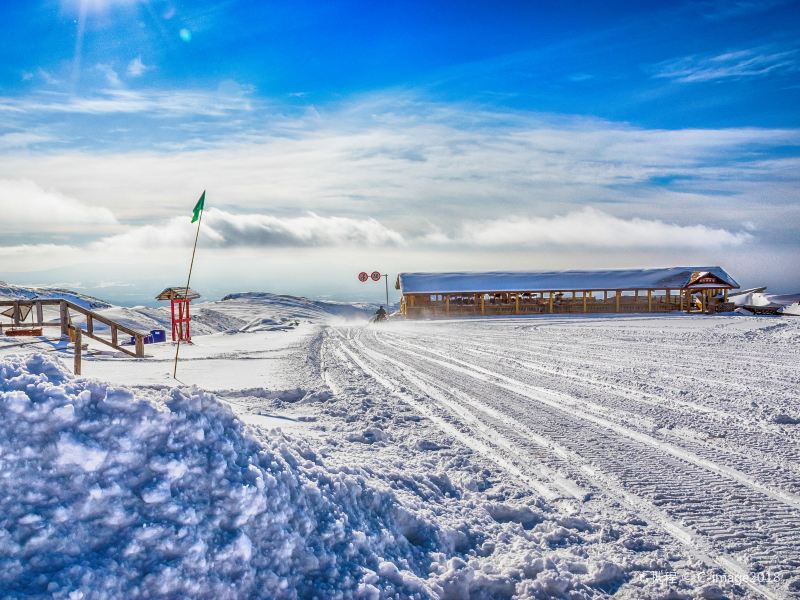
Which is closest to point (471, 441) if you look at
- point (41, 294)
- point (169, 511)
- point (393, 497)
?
point (393, 497)

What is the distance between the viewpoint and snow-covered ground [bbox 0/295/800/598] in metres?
3.43

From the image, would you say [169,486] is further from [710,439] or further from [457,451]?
[710,439]

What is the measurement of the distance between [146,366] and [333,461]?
401 inches

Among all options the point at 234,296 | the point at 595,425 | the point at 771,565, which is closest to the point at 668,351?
the point at 595,425

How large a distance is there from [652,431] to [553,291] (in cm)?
3943

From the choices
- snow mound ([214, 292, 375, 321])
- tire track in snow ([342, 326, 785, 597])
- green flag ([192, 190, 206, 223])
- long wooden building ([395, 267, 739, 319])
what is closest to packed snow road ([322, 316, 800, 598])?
tire track in snow ([342, 326, 785, 597])

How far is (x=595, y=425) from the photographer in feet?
27.1

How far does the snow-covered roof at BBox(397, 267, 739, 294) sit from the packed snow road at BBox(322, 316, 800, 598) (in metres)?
29.1

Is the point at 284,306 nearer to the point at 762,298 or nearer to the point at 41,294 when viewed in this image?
the point at 41,294

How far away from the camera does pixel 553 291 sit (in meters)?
46.1

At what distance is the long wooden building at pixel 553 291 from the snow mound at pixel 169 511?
41087 millimetres

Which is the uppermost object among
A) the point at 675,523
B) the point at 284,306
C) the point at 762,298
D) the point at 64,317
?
the point at 64,317

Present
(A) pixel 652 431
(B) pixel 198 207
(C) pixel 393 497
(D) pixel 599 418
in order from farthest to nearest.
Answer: (B) pixel 198 207 < (D) pixel 599 418 < (A) pixel 652 431 < (C) pixel 393 497

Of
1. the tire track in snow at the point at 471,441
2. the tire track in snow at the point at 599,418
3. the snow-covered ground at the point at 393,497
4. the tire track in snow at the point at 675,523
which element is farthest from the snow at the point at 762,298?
the tire track in snow at the point at 675,523
